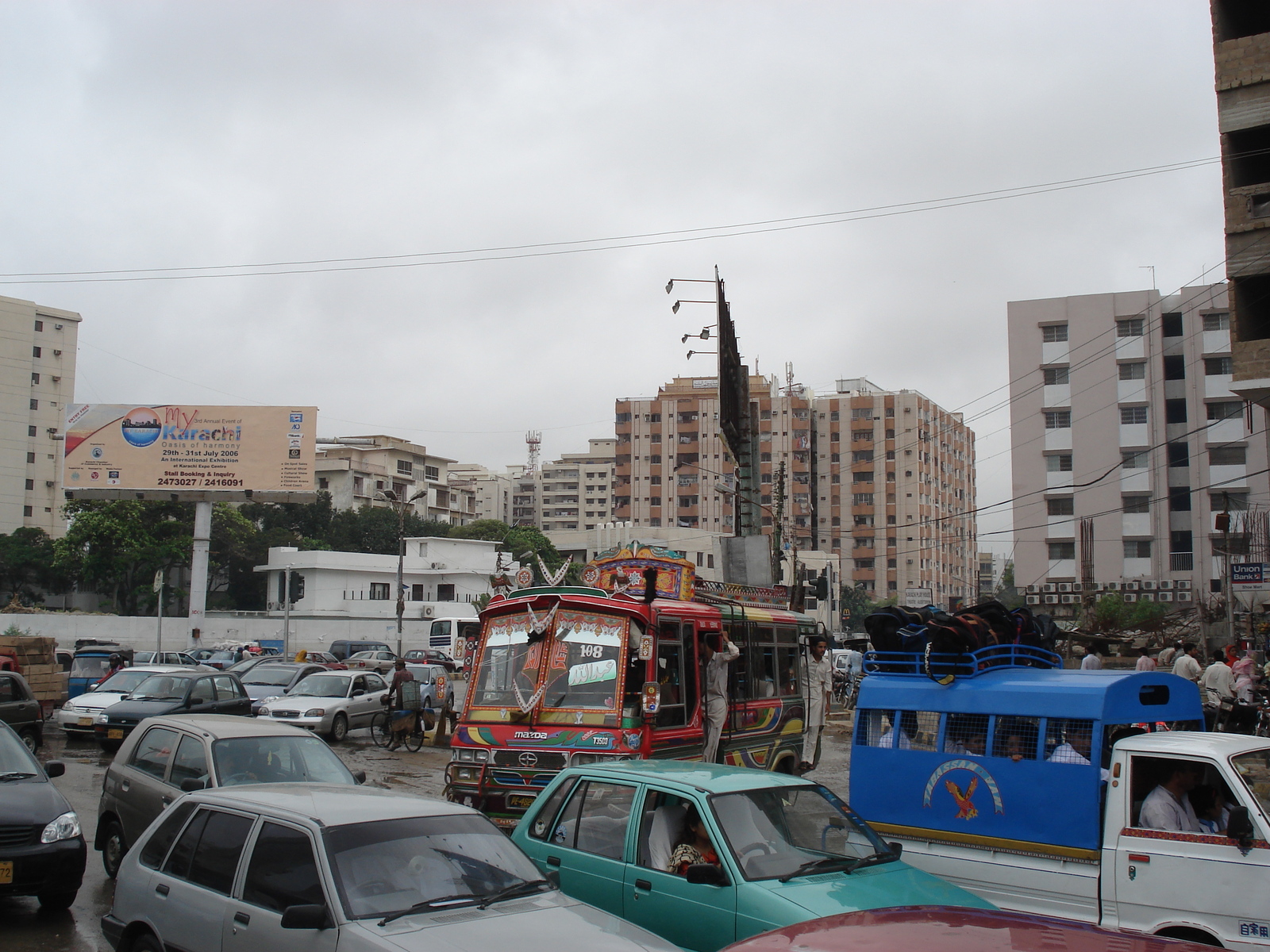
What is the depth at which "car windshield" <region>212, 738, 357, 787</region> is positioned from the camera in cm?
864

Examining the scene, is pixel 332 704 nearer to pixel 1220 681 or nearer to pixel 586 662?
pixel 586 662

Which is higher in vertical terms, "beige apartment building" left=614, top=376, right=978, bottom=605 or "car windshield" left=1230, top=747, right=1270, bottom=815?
"beige apartment building" left=614, top=376, right=978, bottom=605

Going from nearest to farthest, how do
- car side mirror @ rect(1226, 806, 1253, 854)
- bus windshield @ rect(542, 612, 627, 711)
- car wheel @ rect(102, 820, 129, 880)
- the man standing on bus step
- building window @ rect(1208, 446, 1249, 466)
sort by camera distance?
car side mirror @ rect(1226, 806, 1253, 854) < car wheel @ rect(102, 820, 129, 880) < bus windshield @ rect(542, 612, 627, 711) < the man standing on bus step < building window @ rect(1208, 446, 1249, 466)

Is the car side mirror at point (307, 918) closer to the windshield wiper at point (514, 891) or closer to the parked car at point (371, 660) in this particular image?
the windshield wiper at point (514, 891)

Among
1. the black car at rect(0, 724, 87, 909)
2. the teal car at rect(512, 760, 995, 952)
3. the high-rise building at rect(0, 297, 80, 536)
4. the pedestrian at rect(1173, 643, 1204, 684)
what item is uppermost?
the high-rise building at rect(0, 297, 80, 536)

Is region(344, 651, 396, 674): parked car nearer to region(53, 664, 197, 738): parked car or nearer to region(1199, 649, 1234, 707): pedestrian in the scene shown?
region(53, 664, 197, 738): parked car

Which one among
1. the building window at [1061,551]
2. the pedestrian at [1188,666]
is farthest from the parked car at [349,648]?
the pedestrian at [1188,666]

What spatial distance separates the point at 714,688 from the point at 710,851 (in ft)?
18.8

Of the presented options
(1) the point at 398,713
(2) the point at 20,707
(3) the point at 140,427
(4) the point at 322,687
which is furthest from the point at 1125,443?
(3) the point at 140,427

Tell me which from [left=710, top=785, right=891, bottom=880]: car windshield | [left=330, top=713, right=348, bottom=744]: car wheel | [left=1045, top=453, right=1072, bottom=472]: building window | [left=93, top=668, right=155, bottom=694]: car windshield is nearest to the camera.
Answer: [left=710, top=785, right=891, bottom=880]: car windshield

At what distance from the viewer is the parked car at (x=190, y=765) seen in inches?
340

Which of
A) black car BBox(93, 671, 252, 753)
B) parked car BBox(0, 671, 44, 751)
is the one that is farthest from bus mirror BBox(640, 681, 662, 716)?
parked car BBox(0, 671, 44, 751)

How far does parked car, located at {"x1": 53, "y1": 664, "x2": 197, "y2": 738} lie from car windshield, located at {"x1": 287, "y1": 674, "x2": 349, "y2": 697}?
354 cm

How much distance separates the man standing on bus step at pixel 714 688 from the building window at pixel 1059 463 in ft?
141
